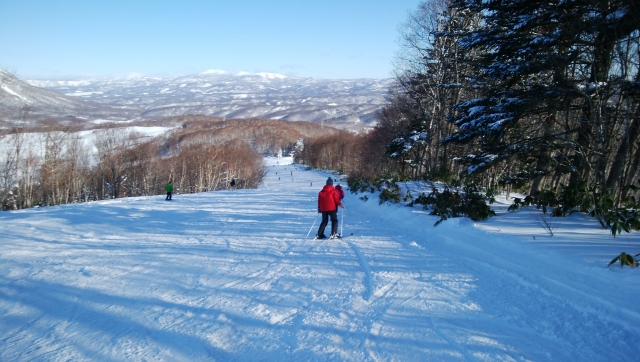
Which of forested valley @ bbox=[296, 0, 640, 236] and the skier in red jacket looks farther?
the skier in red jacket

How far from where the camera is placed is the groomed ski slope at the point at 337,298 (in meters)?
3.55

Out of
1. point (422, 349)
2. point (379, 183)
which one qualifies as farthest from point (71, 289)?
point (379, 183)

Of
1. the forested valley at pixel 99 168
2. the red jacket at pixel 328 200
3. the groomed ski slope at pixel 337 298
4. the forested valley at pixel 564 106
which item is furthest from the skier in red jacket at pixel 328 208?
the forested valley at pixel 99 168

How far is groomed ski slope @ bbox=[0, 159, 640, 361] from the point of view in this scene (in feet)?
11.6

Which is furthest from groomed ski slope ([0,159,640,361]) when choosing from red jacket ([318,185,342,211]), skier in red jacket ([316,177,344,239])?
red jacket ([318,185,342,211])

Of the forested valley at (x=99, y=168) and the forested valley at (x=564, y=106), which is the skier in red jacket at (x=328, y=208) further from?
the forested valley at (x=99, y=168)

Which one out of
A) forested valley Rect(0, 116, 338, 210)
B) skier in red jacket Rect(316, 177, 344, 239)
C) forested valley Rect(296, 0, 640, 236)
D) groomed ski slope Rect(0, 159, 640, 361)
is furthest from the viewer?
forested valley Rect(0, 116, 338, 210)

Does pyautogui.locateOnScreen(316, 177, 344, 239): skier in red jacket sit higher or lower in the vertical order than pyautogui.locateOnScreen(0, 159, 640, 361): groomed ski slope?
higher

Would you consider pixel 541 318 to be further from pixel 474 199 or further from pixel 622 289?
pixel 474 199

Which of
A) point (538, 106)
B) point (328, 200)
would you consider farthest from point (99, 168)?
point (538, 106)

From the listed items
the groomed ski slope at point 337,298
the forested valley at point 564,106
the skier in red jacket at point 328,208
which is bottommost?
the groomed ski slope at point 337,298

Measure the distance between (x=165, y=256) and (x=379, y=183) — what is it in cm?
1044

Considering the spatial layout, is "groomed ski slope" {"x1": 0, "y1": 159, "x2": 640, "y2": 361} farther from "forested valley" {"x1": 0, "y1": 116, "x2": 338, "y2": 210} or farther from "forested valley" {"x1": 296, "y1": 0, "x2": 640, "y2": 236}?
"forested valley" {"x1": 0, "y1": 116, "x2": 338, "y2": 210}

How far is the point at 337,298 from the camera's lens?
473 centimetres
